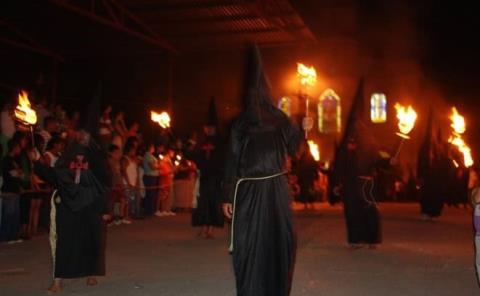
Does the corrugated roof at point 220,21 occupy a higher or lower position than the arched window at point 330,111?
higher

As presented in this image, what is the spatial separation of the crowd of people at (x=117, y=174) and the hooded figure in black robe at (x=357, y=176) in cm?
239

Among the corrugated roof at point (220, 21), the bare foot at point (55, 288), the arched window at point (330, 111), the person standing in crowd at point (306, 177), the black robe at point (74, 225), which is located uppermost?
the corrugated roof at point (220, 21)

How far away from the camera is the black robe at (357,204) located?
10.7 m

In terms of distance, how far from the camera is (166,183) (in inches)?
672

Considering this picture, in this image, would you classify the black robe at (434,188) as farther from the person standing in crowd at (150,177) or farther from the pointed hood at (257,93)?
the pointed hood at (257,93)

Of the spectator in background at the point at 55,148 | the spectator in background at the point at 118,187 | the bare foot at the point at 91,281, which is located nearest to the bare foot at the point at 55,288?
the bare foot at the point at 91,281

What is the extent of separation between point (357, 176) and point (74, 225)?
5355 mm

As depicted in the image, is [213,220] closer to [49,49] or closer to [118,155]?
[118,155]

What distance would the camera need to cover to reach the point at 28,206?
38.2 ft

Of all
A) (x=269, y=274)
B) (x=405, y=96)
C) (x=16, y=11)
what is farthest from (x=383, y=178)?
(x=269, y=274)

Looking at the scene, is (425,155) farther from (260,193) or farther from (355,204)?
(260,193)

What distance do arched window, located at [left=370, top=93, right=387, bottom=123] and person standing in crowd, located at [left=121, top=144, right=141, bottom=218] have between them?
19851 mm

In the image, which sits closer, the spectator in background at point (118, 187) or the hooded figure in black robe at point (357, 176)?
the hooded figure in black robe at point (357, 176)

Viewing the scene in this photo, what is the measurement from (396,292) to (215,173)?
18.4 ft
